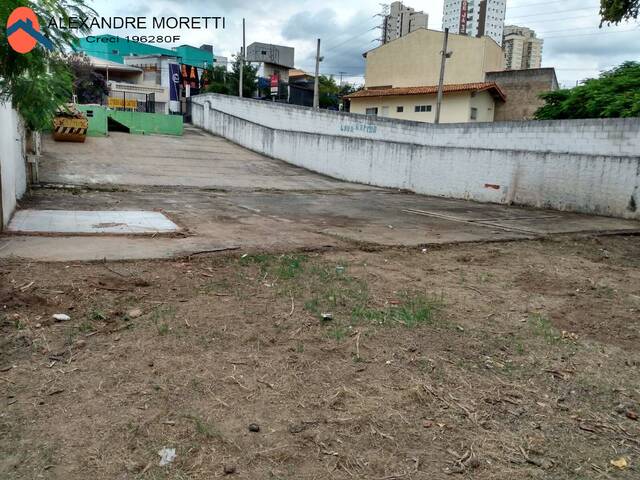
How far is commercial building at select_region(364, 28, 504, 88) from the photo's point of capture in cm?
3181

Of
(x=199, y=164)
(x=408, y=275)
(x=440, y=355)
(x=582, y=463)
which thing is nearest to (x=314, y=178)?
(x=199, y=164)

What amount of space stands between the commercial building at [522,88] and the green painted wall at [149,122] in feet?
60.2

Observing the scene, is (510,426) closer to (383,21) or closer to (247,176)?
(247,176)

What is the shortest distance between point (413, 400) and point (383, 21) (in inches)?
1998

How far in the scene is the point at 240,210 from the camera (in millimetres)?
10039

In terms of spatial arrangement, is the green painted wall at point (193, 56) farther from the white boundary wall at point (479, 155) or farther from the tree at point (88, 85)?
→ the white boundary wall at point (479, 155)

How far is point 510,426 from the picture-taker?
270 cm

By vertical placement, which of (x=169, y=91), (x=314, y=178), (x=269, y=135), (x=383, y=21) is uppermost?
(x=383, y=21)

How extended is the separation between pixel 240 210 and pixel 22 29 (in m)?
6.51

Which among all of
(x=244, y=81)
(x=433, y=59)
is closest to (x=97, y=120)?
(x=244, y=81)

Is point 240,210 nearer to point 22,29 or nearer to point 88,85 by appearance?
point 22,29

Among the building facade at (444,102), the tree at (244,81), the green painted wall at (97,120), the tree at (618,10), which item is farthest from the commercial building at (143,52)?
the tree at (618,10)

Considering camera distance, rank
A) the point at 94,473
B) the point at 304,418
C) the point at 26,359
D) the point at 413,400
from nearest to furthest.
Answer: the point at 94,473 < the point at 304,418 < the point at 413,400 < the point at 26,359

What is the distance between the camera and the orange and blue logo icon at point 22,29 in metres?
3.55
